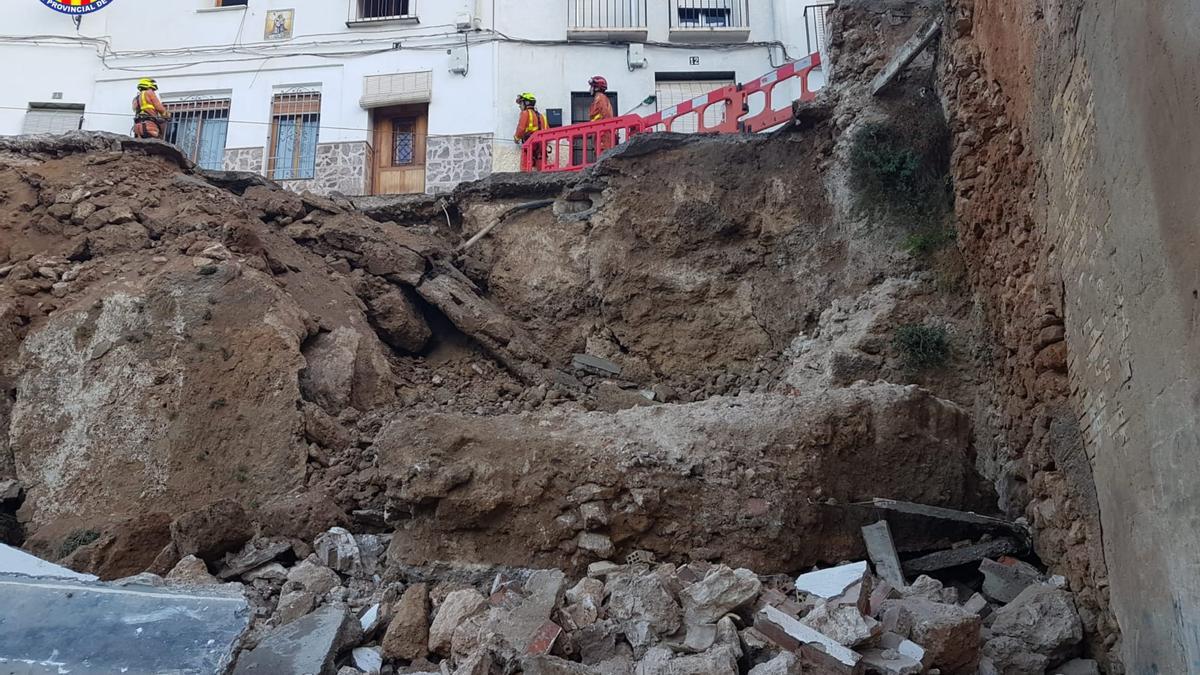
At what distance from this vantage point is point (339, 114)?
14555mm

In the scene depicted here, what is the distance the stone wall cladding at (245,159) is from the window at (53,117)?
2.85 meters

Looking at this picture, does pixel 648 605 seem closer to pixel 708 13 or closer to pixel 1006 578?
pixel 1006 578

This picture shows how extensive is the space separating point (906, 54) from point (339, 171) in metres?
9.59

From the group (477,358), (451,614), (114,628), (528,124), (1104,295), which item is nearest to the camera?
(114,628)

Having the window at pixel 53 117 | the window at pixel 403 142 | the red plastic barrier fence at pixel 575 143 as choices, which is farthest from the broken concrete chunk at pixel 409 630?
the window at pixel 53 117

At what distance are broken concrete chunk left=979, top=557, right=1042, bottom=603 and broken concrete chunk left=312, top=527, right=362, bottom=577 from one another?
3.77 m

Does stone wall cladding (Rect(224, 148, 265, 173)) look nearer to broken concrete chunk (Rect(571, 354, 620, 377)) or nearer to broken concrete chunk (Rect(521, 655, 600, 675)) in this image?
broken concrete chunk (Rect(571, 354, 620, 377))

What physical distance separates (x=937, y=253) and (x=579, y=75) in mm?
8955

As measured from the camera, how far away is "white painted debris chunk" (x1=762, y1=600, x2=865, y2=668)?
12.0 ft

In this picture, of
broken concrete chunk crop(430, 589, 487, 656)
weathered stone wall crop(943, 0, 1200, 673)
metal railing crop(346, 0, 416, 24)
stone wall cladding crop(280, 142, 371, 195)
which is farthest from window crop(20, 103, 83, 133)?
weathered stone wall crop(943, 0, 1200, 673)

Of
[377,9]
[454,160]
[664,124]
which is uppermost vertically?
[377,9]

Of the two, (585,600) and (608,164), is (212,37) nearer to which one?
(608,164)

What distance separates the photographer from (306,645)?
4078 millimetres

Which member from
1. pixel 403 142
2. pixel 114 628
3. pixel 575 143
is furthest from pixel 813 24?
pixel 114 628
